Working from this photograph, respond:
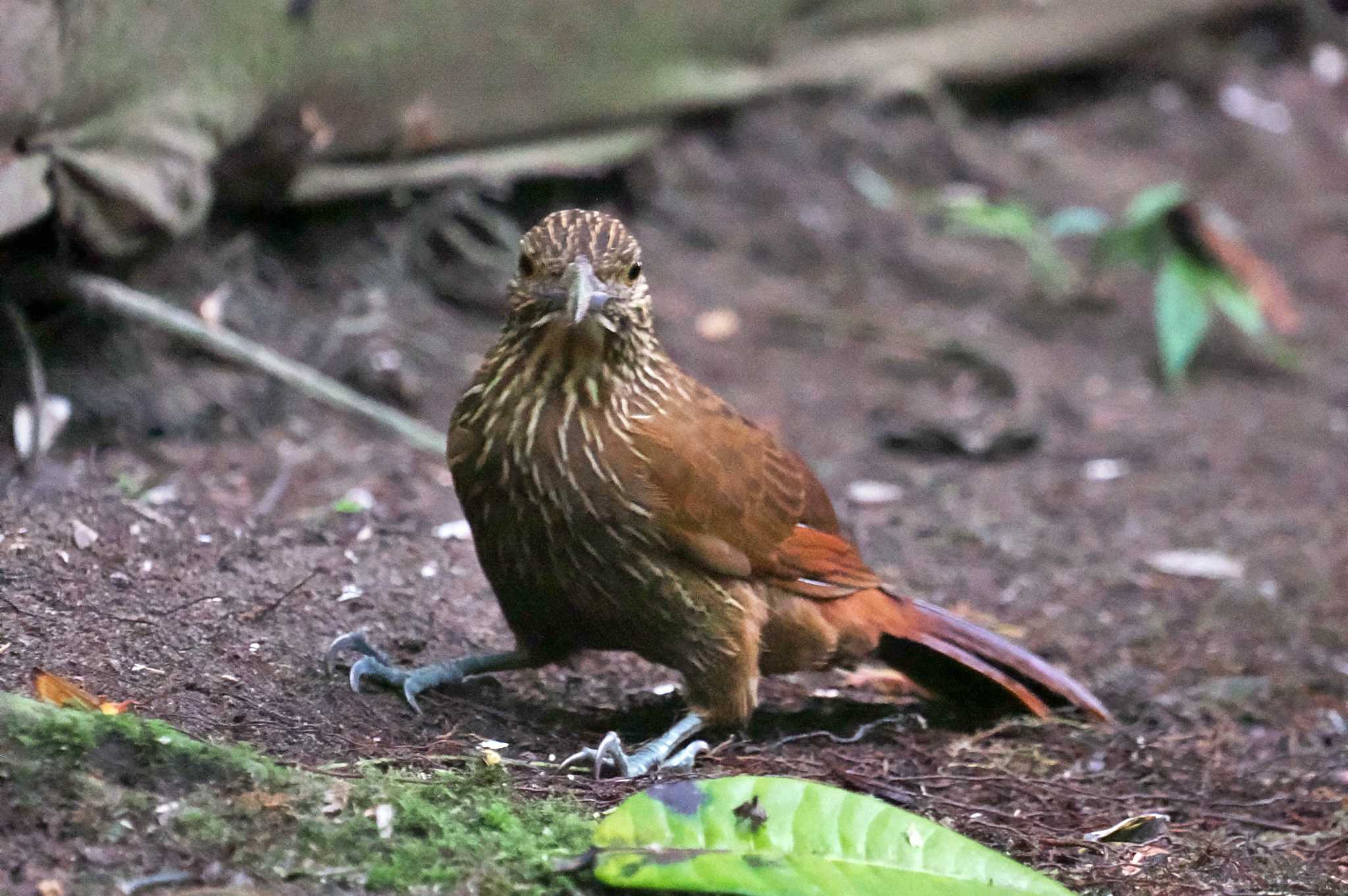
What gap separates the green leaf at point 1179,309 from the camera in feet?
22.6

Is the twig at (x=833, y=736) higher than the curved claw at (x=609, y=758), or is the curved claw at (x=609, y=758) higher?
the curved claw at (x=609, y=758)

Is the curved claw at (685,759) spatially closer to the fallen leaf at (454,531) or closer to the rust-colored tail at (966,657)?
the rust-colored tail at (966,657)

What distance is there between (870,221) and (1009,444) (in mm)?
2030

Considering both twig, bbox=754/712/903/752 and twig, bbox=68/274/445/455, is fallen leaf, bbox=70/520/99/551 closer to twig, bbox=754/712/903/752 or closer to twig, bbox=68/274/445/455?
twig, bbox=68/274/445/455

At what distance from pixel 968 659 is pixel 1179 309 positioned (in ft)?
12.2

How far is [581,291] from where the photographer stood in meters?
3.02

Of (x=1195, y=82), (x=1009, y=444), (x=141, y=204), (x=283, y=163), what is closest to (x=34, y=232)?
(x=141, y=204)

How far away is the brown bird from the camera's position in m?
3.13

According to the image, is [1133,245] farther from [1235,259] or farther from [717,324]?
[717,324]

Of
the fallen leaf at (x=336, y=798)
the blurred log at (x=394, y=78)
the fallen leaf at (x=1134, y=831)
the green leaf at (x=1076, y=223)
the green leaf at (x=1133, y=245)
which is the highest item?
the blurred log at (x=394, y=78)

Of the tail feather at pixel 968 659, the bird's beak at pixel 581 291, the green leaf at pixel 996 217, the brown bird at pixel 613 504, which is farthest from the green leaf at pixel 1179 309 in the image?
the bird's beak at pixel 581 291

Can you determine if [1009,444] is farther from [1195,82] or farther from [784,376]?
[1195,82]

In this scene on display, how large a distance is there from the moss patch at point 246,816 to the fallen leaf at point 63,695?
0.10 metres

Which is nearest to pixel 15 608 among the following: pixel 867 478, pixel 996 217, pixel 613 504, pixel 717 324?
pixel 613 504
